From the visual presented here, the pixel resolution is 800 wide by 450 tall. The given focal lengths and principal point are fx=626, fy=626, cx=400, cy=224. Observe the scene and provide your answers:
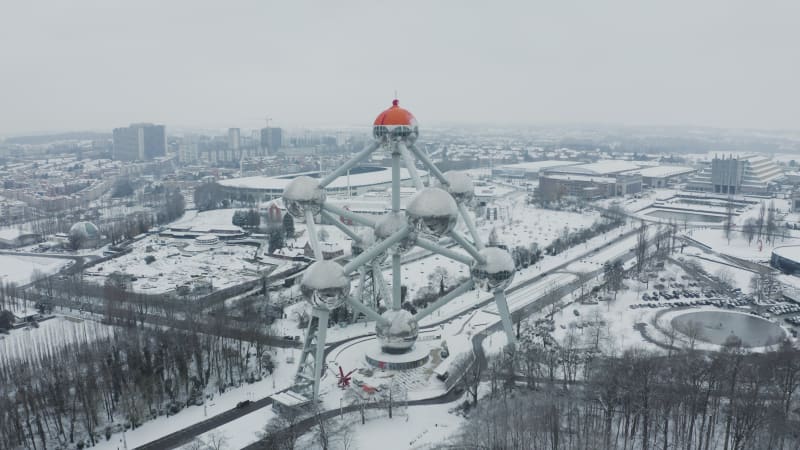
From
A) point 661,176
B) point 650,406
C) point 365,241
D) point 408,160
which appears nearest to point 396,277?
point 365,241

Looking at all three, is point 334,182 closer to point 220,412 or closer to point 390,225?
point 390,225

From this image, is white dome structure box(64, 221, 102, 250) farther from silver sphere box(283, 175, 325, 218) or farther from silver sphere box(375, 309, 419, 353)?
silver sphere box(375, 309, 419, 353)

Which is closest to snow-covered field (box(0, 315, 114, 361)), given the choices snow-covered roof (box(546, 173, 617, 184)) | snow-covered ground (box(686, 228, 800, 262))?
snow-covered ground (box(686, 228, 800, 262))

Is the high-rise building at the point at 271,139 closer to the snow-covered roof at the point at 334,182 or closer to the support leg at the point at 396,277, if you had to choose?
the snow-covered roof at the point at 334,182

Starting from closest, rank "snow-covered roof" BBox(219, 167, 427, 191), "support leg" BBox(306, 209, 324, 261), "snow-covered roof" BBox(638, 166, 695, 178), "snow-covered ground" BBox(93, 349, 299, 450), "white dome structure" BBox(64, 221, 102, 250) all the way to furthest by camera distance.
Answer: "snow-covered ground" BBox(93, 349, 299, 450), "support leg" BBox(306, 209, 324, 261), "white dome structure" BBox(64, 221, 102, 250), "snow-covered roof" BBox(219, 167, 427, 191), "snow-covered roof" BBox(638, 166, 695, 178)

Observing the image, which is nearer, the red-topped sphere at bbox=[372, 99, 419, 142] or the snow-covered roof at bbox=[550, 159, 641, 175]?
the red-topped sphere at bbox=[372, 99, 419, 142]

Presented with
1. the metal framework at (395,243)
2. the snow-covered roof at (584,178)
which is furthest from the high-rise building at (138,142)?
the metal framework at (395,243)

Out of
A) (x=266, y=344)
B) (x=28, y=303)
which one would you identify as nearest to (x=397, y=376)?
(x=266, y=344)
